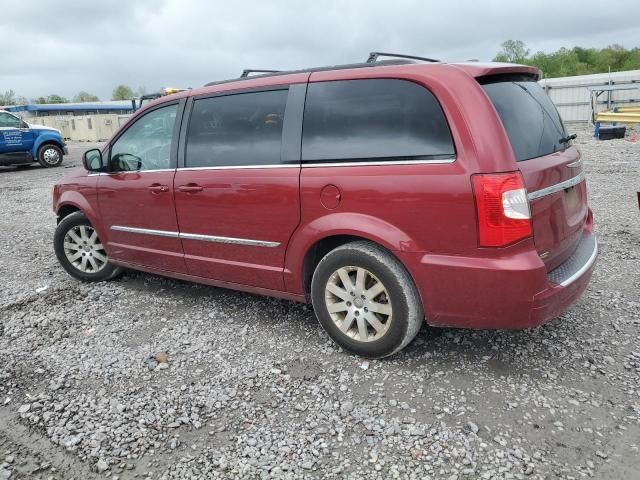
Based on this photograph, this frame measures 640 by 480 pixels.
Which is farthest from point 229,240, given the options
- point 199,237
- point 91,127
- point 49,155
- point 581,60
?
point 581,60

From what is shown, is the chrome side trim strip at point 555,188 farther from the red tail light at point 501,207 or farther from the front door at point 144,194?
the front door at point 144,194

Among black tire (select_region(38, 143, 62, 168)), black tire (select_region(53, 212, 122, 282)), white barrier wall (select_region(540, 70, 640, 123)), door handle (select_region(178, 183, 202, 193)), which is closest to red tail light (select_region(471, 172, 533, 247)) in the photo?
door handle (select_region(178, 183, 202, 193))

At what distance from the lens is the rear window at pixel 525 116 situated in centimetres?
294

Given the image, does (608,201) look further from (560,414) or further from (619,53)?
(619,53)

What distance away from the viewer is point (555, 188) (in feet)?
9.87

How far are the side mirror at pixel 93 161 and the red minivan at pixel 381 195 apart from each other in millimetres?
742

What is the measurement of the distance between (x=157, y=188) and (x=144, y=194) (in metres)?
0.20

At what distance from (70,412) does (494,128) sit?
2872 mm

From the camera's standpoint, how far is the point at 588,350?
337cm

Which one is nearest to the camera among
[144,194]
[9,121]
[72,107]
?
[144,194]

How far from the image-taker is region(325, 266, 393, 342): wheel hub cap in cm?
323

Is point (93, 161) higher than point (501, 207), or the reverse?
point (93, 161)

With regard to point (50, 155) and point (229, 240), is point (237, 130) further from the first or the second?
point (50, 155)

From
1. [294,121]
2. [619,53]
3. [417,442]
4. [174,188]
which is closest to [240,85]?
[294,121]
